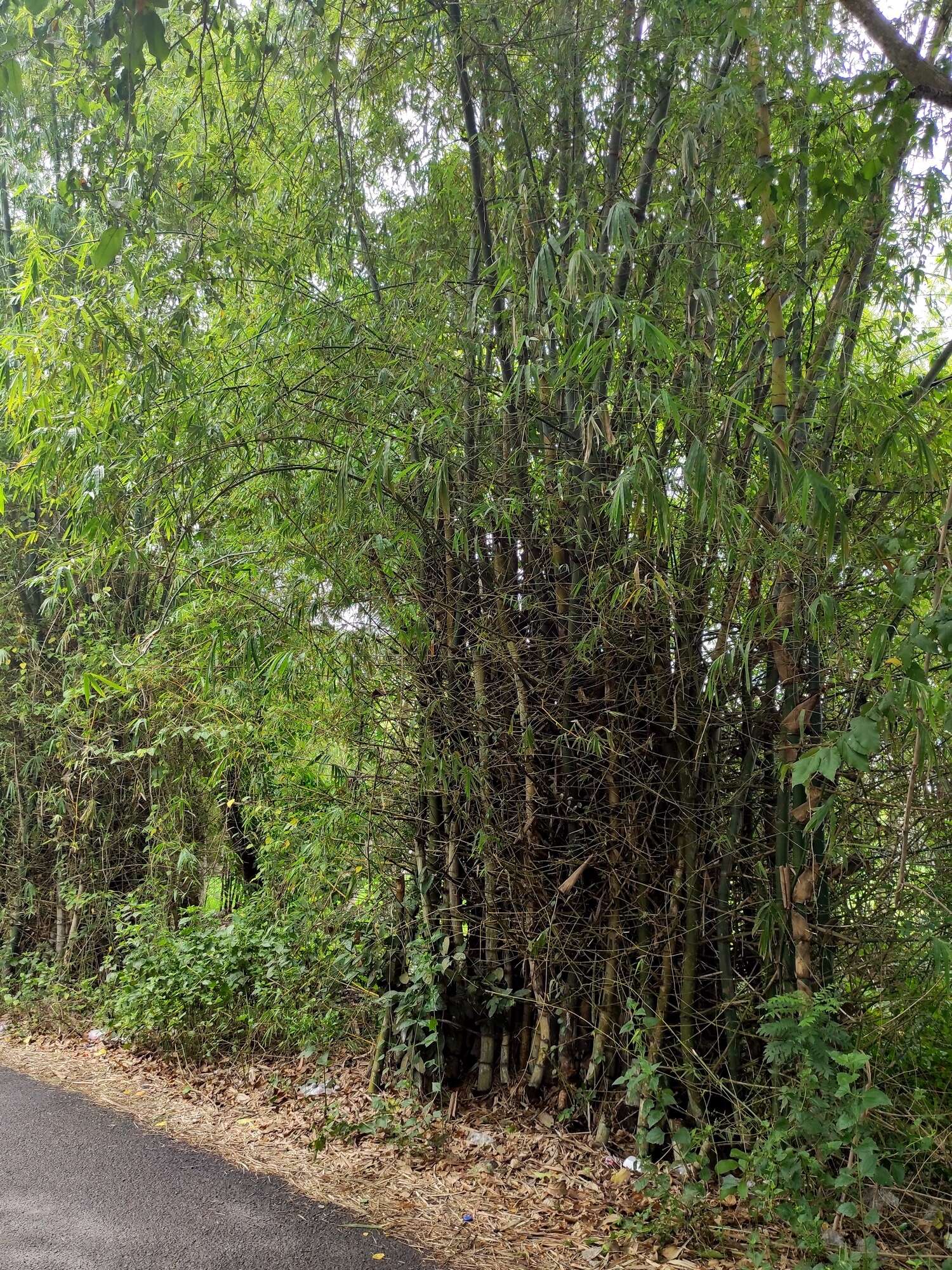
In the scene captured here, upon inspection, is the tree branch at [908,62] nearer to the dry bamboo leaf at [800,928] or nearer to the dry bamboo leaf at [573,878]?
the dry bamboo leaf at [800,928]

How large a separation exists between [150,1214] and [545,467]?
2696mm

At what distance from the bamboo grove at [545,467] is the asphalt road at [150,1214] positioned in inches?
30.7

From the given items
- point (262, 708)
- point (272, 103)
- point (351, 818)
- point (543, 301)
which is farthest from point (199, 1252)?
point (272, 103)

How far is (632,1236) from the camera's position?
2.62m

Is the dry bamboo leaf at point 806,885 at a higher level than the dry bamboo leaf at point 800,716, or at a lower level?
lower

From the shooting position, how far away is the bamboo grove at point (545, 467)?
2.62m

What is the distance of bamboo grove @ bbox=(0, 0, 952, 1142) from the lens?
8.58 ft

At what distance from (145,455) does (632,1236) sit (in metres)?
2.93

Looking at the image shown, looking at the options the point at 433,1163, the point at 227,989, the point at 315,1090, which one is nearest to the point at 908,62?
the point at 433,1163

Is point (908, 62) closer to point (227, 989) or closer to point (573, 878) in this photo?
point (573, 878)

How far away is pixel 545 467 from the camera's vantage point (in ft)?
10.4

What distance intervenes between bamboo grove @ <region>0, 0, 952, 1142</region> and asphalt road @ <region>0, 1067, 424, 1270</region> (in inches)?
30.7

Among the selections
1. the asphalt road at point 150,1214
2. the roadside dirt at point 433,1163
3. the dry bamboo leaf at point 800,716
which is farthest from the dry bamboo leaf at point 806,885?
the asphalt road at point 150,1214

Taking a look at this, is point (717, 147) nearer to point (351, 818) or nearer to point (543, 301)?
point (543, 301)
